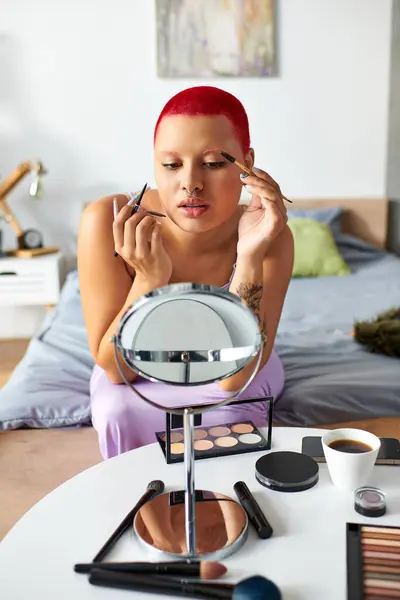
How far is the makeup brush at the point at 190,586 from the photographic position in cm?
55

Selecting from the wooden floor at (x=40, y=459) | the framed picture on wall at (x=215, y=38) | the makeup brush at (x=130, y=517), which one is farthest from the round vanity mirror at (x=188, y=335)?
the framed picture on wall at (x=215, y=38)

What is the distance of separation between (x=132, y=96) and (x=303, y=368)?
1.92 meters

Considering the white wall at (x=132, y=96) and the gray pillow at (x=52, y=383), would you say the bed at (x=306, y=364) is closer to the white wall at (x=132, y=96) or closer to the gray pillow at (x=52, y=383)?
the gray pillow at (x=52, y=383)

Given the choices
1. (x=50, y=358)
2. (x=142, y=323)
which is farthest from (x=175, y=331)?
(x=50, y=358)

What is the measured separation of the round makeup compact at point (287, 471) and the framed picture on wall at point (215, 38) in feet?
8.42

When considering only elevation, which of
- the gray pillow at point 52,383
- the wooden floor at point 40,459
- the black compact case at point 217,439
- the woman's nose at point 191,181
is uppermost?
the woman's nose at point 191,181

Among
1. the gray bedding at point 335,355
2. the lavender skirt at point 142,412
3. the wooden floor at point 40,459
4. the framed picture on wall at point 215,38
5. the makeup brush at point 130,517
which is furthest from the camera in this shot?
the framed picture on wall at point 215,38

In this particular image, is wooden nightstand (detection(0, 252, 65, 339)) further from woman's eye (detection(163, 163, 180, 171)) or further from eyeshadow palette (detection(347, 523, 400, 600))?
eyeshadow palette (detection(347, 523, 400, 600))

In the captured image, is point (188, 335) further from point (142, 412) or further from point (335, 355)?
point (335, 355)

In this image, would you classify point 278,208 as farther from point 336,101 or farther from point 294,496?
point 336,101

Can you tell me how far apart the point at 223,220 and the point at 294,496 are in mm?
410

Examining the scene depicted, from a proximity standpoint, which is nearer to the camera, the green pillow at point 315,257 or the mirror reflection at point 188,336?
the mirror reflection at point 188,336

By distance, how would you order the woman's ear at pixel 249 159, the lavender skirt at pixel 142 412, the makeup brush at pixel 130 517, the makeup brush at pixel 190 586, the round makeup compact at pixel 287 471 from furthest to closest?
the lavender skirt at pixel 142 412, the woman's ear at pixel 249 159, the round makeup compact at pixel 287 471, the makeup brush at pixel 130 517, the makeup brush at pixel 190 586

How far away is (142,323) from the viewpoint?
2.02 ft
